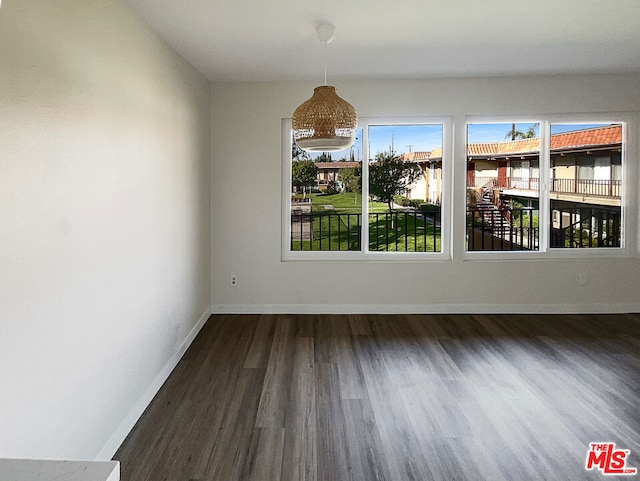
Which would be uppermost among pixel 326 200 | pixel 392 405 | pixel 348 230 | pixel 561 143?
pixel 561 143

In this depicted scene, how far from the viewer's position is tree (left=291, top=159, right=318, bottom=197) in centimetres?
491

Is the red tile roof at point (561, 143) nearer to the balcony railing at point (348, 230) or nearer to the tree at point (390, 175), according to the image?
the tree at point (390, 175)

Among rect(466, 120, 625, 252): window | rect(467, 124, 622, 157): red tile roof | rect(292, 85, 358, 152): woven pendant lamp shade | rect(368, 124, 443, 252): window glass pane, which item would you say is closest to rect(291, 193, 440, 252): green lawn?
rect(368, 124, 443, 252): window glass pane

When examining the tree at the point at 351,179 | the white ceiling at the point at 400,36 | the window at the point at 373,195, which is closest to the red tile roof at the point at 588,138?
the white ceiling at the point at 400,36

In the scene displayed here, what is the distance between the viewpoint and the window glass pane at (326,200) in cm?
491

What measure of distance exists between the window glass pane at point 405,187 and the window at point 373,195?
0.01m

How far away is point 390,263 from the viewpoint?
16.1 feet

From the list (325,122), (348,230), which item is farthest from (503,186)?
(325,122)

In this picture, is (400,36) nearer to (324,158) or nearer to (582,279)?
(324,158)

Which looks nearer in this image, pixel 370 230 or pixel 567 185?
pixel 567 185

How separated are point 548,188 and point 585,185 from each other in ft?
1.25

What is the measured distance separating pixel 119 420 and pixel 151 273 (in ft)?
3.06

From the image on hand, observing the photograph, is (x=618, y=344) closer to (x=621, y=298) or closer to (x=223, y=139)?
(x=621, y=298)

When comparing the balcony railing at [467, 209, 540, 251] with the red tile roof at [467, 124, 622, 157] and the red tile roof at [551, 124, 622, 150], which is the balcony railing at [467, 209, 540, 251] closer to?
the red tile roof at [467, 124, 622, 157]
